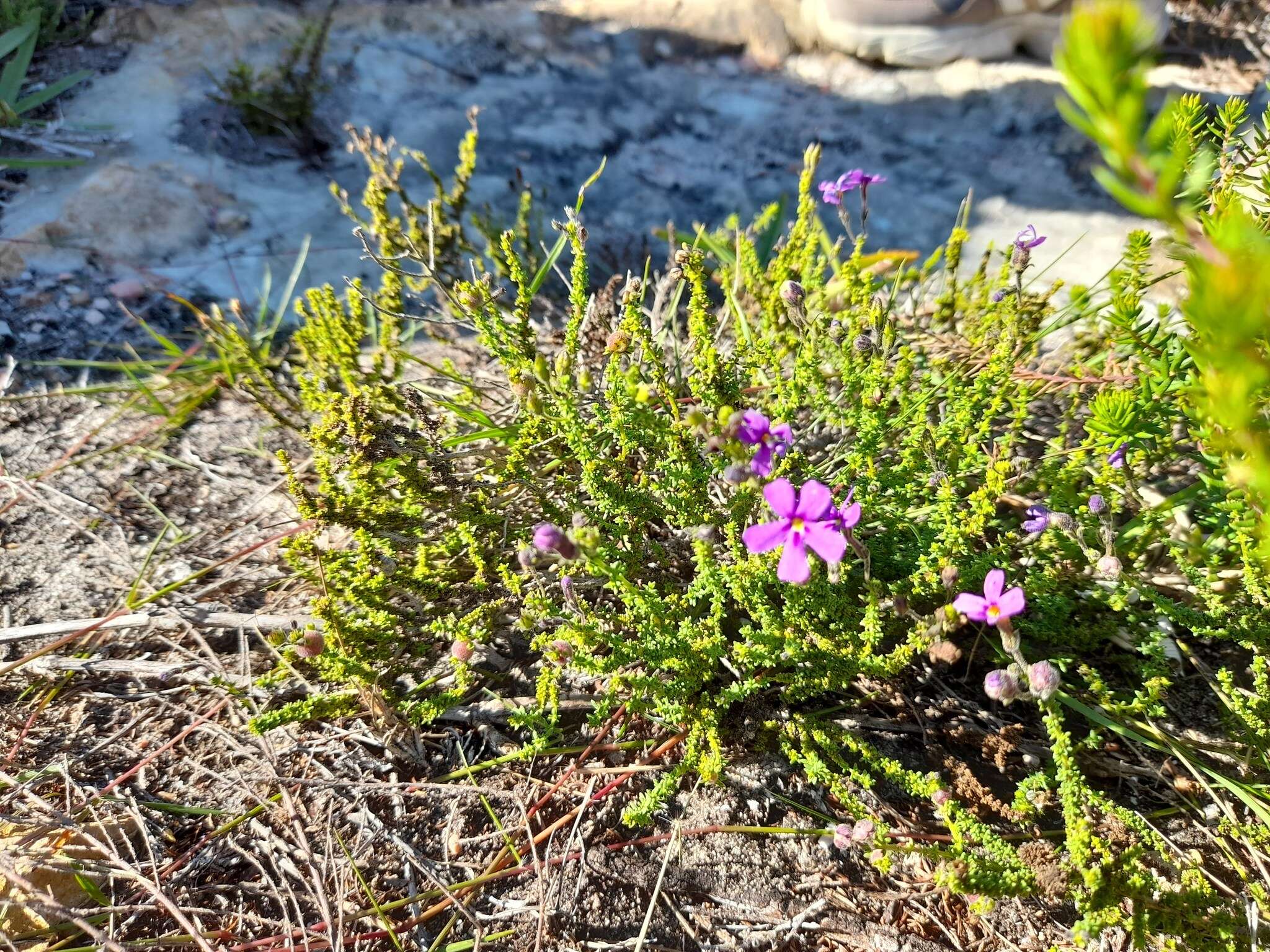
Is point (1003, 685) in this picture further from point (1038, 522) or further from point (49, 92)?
point (49, 92)

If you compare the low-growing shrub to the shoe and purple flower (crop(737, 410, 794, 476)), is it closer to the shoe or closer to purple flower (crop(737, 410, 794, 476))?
purple flower (crop(737, 410, 794, 476))

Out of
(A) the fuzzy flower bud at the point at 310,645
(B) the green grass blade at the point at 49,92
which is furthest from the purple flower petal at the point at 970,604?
(B) the green grass blade at the point at 49,92

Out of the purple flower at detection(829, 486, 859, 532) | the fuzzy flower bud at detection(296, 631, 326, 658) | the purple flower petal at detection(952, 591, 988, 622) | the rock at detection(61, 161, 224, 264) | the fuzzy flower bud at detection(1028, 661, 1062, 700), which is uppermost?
the purple flower at detection(829, 486, 859, 532)

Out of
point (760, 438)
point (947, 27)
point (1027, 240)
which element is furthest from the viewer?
point (947, 27)

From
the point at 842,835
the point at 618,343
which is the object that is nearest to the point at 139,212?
the point at 618,343

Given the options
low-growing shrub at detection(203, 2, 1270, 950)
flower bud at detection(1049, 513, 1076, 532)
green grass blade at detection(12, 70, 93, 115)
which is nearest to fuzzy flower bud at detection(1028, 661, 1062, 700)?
low-growing shrub at detection(203, 2, 1270, 950)

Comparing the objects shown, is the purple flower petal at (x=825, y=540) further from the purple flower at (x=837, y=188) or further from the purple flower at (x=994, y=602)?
the purple flower at (x=837, y=188)
